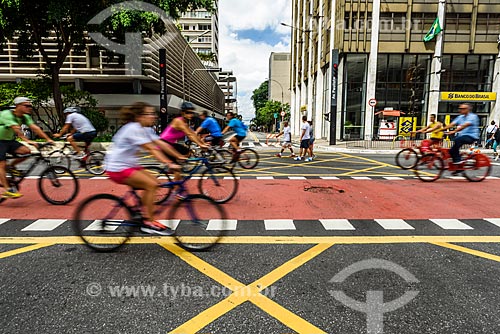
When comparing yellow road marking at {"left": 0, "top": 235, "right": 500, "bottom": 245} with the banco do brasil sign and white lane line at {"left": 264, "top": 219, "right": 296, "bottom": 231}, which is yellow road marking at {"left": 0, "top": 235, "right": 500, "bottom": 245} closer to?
white lane line at {"left": 264, "top": 219, "right": 296, "bottom": 231}

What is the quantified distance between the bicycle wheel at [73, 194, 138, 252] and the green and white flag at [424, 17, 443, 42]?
33.9m

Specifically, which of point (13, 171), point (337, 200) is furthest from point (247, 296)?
point (13, 171)

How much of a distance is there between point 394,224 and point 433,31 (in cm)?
3137

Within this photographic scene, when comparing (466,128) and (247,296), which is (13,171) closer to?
(247,296)

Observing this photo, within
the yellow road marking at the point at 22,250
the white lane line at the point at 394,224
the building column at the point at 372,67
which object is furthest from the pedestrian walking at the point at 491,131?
the yellow road marking at the point at 22,250

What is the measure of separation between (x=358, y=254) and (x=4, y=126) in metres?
6.61

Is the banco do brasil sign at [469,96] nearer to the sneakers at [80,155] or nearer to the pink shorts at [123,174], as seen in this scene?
the sneakers at [80,155]

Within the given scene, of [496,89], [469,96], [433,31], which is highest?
[433,31]

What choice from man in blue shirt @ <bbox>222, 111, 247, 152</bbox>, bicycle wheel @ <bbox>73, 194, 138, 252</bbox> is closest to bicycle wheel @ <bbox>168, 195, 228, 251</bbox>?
bicycle wheel @ <bbox>73, 194, 138, 252</bbox>

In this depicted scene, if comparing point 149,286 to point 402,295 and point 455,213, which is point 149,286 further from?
point 455,213

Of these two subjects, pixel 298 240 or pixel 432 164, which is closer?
pixel 298 240

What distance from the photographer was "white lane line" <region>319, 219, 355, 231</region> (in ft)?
17.2

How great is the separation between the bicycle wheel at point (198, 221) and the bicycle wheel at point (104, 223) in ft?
1.91

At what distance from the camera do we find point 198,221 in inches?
168
